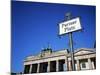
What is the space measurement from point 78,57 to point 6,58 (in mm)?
693

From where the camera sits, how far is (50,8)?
243 cm

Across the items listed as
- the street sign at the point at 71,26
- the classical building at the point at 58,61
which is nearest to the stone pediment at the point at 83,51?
the classical building at the point at 58,61

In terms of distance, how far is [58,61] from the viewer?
93.9 inches

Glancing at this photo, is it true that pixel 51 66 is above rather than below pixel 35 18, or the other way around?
below

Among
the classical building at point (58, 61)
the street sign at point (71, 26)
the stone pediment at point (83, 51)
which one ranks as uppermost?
the street sign at point (71, 26)

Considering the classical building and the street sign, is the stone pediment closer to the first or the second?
the classical building

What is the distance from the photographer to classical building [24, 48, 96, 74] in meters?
2.35

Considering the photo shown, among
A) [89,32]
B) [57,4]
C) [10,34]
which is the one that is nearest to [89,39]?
[89,32]

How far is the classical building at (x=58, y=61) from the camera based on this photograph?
7.72 ft

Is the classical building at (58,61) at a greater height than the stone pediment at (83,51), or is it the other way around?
the stone pediment at (83,51)

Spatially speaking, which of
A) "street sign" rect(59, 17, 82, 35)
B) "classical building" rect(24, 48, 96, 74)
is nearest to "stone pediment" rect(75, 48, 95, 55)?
"classical building" rect(24, 48, 96, 74)

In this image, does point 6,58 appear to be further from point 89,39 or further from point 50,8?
point 89,39

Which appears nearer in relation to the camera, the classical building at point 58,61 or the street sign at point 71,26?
the classical building at point 58,61

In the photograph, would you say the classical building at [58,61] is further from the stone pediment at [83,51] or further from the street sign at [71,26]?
the street sign at [71,26]
